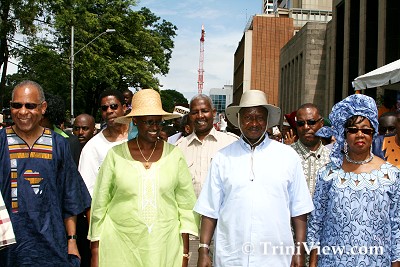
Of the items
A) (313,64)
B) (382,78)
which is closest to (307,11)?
(313,64)

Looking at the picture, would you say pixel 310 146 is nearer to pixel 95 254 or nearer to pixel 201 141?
pixel 201 141

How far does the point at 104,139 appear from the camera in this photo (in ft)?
19.7

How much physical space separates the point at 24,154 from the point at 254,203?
5.68 ft

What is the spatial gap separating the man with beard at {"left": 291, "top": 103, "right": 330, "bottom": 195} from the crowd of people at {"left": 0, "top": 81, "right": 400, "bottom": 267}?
41.2 inches

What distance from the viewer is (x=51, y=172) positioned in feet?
14.0

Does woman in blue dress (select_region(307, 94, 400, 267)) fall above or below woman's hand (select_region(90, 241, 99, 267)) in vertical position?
above

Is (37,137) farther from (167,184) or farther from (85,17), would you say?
(85,17)

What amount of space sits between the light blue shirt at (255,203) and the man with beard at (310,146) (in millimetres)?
1533

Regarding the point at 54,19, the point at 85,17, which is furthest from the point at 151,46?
the point at 54,19

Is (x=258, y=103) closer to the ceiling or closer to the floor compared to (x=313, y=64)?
→ closer to the floor

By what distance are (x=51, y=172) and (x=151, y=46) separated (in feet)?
136

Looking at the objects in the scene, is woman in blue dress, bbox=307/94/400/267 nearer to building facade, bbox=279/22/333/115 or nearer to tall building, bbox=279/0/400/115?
tall building, bbox=279/0/400/115

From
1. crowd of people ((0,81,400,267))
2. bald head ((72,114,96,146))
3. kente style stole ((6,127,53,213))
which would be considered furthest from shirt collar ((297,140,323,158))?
bald head ((72,114,96,146))

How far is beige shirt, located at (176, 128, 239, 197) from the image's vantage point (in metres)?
6.33
